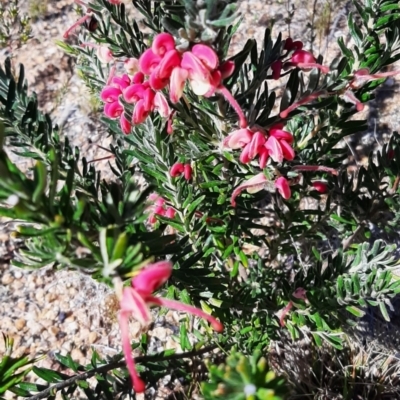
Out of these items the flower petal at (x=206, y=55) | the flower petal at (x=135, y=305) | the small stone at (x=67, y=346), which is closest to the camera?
the flower petal at (x=135, y=305)

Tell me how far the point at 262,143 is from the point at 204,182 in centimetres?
32

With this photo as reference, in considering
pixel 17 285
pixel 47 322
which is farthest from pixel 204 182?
pixel 17 285

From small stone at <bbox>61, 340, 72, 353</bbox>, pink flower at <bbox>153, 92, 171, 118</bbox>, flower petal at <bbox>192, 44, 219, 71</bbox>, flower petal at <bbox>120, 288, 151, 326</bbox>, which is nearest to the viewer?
flower petal at <bbox>120, 288, 151, 326</bbox>

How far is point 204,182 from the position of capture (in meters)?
1.22

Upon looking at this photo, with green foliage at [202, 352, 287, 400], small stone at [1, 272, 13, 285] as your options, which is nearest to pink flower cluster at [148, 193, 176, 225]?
green foliage at [202, 352, 287, 400]

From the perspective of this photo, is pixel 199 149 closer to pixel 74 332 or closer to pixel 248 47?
pixel 248 47

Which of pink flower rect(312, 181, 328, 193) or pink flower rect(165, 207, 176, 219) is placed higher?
pink flower rect(165, 207, 176, 219)

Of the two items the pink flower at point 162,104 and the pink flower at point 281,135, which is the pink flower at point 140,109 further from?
the pink flower at point 281,135

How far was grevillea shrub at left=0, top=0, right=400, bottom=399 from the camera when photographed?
632 millimetres

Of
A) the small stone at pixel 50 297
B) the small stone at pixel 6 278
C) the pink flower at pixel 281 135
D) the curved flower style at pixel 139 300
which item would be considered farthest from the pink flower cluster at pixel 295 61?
the small stone at pixel 6 278

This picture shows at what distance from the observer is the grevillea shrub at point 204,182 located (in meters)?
0.63

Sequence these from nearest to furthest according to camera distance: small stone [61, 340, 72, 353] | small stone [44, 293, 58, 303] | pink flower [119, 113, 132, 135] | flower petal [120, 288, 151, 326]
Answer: flower petal [120, 288, 151, 326]
pink flower [119, 113, 132, 135]
small stone [61, 340, 72, 353]
small stone [44, 293, 58, 303]

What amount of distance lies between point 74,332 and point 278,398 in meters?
1.45

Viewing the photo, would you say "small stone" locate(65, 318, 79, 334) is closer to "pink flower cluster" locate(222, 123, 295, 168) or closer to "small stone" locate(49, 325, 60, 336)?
"small stone" locate(49, 325, 60, 336)
